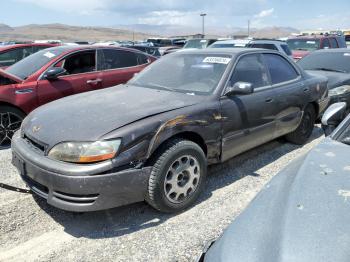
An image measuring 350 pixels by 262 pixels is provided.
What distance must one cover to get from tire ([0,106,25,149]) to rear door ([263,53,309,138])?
3696 mm

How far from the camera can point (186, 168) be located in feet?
10.8

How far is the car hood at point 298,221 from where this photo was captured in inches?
57.0

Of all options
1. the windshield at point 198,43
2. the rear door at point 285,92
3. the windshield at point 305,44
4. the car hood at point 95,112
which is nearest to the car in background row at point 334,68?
the rear door at point 285,92

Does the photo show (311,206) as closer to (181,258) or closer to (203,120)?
(181,258)

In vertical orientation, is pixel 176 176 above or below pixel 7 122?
below

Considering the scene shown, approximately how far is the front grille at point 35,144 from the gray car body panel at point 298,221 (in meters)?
1.97

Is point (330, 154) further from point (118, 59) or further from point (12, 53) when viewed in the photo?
point (12, 53)

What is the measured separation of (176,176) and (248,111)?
126 centimetres

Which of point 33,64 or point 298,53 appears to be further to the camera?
point 298,53

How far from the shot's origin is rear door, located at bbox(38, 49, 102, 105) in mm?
5488

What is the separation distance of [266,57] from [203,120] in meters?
1.70

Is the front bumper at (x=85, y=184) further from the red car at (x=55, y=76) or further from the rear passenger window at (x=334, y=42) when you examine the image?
the rear passenger window at (x=334, y=42)

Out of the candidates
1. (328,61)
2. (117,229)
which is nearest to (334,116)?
(117,229)

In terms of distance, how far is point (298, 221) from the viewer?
5.33ft
